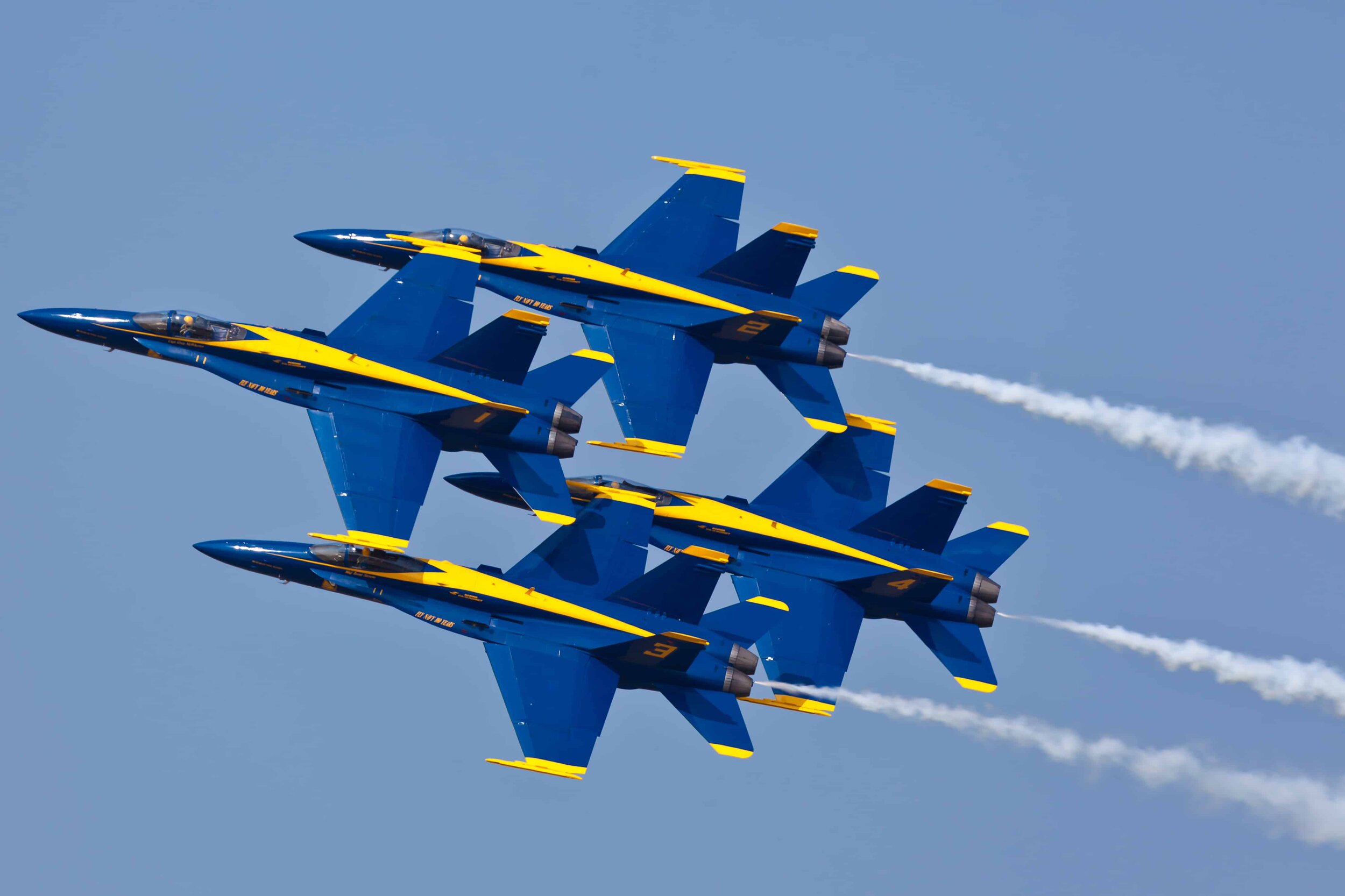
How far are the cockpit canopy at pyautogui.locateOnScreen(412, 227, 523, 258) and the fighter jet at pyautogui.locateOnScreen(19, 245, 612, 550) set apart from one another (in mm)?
1887

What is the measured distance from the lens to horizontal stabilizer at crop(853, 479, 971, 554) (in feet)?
239

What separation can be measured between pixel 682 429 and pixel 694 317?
335cm

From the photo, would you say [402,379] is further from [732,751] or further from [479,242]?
[732,751]

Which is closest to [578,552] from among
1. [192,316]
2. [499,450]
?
[499,450]

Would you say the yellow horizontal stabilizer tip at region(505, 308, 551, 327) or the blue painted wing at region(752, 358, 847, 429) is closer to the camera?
the yellow horizontal stabilizer tip at region(505, 308, 551, 327)

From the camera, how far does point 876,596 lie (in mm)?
71938

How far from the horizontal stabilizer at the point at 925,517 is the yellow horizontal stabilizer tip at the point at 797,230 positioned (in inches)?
323

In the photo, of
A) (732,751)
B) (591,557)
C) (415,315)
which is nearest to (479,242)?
(415,315)

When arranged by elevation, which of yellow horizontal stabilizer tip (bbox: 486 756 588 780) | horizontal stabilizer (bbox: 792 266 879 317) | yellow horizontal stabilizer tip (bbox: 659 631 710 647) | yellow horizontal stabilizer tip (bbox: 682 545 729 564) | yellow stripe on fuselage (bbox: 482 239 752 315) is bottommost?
yellow horizontal stabilizer tip (bbox: 486 756 588 780)

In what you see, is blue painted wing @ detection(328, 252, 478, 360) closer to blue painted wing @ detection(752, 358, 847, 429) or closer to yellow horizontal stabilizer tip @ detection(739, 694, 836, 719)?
blue painted wing @ detection(752, 358, 847, 429)

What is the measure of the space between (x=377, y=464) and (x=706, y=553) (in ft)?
31.9

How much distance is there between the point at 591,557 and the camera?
228ft

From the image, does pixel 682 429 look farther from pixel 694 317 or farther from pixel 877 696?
pixel 877 696

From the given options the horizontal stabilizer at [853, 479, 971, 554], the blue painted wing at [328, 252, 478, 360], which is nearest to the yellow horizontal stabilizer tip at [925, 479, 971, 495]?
the horizontal stabilizer at [853, 479, 971, 554]
